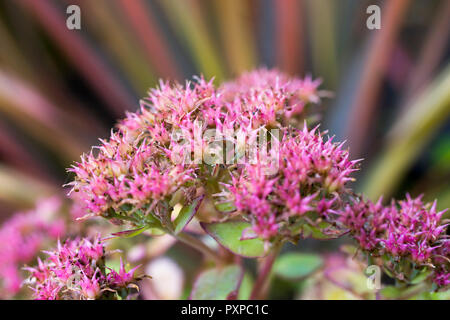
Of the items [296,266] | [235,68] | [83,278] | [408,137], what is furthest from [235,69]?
[83,278]

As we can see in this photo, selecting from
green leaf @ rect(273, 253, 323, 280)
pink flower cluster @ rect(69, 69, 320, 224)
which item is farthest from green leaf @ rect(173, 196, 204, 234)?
green leaf @ rect(273, 253, 323, 280)

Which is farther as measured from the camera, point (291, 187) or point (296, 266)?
point (296, 266)

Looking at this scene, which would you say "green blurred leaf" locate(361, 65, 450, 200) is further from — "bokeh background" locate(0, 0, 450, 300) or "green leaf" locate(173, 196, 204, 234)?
"green leaf" locate(173, 196, 204, 234)

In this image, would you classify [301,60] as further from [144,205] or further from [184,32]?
[144,205]

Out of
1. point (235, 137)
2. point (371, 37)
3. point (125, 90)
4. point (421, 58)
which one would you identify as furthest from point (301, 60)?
point (235, 137)

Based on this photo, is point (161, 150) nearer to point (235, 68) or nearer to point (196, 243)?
point (196, 243)

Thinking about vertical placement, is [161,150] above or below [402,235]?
above
